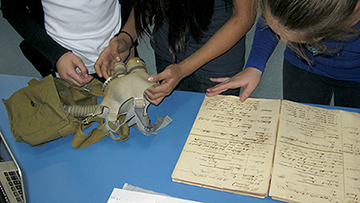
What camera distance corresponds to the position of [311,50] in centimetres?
87

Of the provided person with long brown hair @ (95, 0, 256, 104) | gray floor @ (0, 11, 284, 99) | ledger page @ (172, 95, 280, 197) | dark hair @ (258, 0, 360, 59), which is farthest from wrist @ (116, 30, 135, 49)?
gray floor @ (0, 11, 284, 99)

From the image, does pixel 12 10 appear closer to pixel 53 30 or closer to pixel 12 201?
pixel 53 30

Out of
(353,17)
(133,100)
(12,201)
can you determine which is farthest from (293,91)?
(12,201)

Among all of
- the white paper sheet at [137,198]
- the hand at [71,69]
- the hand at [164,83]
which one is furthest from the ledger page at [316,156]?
the hand at [71,69]

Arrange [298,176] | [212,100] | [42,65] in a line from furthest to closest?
[42,65] < [212,100] < [298,176]

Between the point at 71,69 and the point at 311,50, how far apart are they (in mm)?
911

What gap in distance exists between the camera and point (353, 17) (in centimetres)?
62

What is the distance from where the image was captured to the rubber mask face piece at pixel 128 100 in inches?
32.2

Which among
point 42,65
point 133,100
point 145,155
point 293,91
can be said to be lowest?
point 145,155

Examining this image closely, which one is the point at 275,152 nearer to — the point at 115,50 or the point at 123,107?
the point at 123,107

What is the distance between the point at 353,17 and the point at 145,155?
0.69 meters

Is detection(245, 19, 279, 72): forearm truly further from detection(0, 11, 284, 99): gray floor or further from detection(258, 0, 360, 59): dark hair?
detection(0, 11, 284, 99): gray floor

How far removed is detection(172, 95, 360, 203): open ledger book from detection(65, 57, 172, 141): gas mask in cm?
19

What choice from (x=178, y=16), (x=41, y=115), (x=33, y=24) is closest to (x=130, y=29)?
(x=178, y=16)
